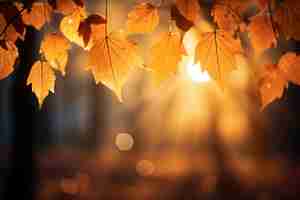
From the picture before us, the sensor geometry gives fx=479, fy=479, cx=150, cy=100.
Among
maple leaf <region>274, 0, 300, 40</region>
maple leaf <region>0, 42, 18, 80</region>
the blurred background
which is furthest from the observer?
the blurred background

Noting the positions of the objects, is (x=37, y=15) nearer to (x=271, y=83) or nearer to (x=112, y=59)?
(x=112, y=59)

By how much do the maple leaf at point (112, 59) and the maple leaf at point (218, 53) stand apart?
193 millimetres

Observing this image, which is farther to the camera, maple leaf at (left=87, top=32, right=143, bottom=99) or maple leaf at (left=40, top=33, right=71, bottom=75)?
maple leaf at (left=40, top=33, right=71, bottom=75)

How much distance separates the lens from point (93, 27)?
142cm

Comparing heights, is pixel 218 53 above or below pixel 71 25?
below

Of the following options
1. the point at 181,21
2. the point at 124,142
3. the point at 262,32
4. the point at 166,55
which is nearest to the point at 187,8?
the point at 181,21

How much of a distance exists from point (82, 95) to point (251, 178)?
1841 millimetres

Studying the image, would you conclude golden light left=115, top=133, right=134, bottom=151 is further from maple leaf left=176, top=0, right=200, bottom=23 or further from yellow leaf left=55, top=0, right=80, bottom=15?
maple leaf left=176, top=0, right=200, bottom=23

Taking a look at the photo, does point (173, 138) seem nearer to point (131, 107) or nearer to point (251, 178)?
point (131, 107)

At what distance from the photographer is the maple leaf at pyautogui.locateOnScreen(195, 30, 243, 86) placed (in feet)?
4.39

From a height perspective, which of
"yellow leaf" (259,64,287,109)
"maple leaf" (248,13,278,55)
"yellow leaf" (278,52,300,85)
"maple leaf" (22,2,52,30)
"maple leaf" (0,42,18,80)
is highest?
"maple leaf" (22,2,52,30)

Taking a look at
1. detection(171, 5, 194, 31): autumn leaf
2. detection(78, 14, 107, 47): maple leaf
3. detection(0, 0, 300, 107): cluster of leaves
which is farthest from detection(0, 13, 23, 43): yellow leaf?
detection(171, 5, 194, 31): autumn leaf

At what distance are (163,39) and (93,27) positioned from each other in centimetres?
22

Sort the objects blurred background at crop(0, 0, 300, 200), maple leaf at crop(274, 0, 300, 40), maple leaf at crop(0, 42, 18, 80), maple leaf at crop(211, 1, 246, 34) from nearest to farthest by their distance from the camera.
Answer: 1. maple leaf at crop(274, 0, 300, 40)
2. maple leaf at crop(211, 1, 246, 34)
3. maple leaf at crop(0, 42, 18, 80)
4. blurred background at crop(0, 0, 300, 200)
